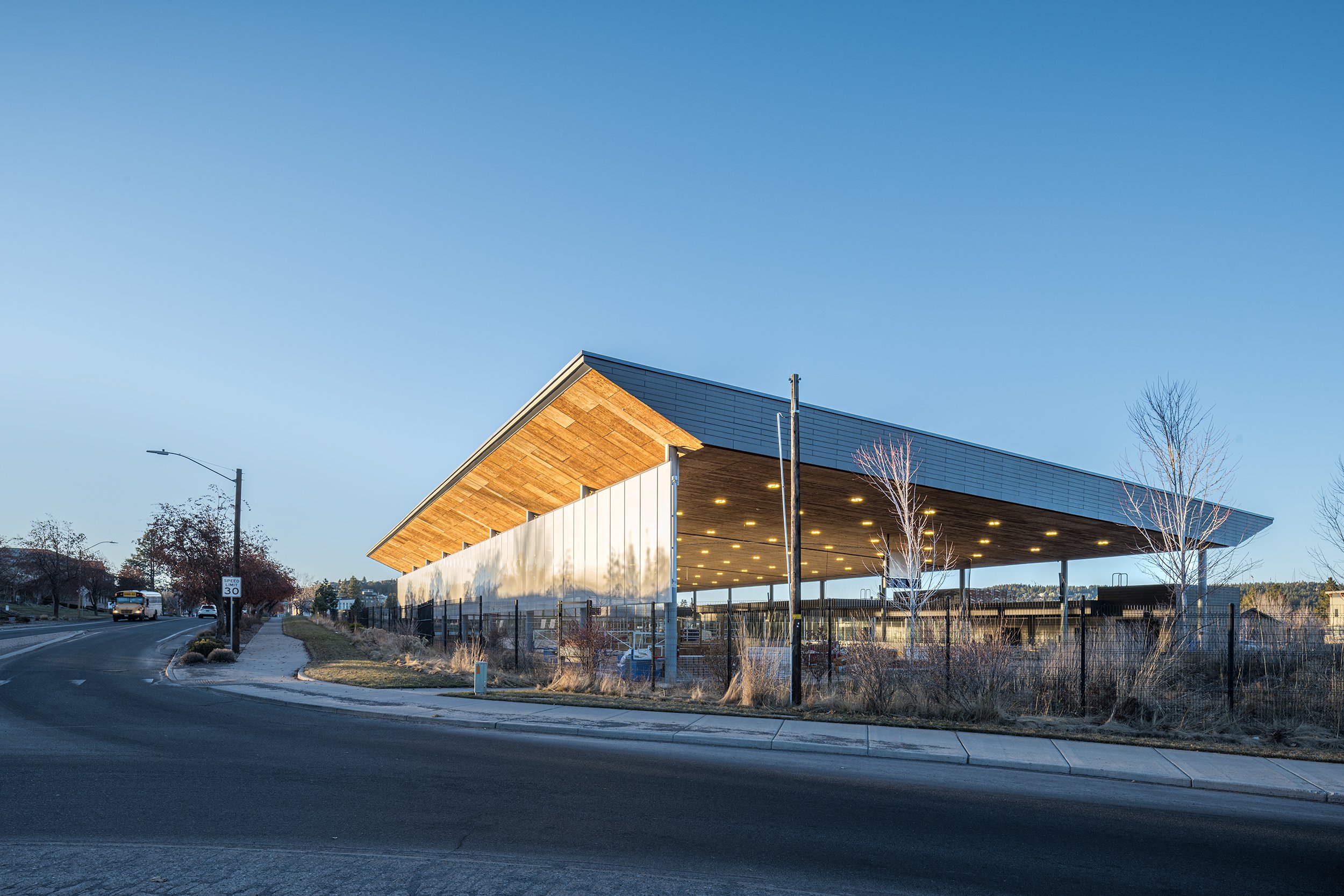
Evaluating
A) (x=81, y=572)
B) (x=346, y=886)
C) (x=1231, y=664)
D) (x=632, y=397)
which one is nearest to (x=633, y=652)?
(x=632, y=397)

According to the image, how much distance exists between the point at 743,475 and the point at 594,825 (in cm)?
2619

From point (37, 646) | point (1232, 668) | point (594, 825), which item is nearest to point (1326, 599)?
point (1232, 668)

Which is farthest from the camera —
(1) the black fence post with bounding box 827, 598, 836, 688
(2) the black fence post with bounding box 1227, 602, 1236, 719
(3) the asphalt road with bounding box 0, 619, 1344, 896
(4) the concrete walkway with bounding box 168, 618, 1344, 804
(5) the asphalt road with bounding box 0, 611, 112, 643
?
(5) the asphalt road with bounding box 0, 611, 112, 643

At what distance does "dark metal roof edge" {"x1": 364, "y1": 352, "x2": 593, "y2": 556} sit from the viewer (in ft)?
88.4

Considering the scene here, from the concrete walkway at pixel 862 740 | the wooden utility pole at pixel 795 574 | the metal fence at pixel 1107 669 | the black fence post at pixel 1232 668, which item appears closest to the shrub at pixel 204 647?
the concrete walkway at pixel 862 740

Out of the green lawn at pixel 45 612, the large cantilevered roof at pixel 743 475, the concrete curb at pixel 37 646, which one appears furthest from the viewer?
the green lawn at pixel 45 612

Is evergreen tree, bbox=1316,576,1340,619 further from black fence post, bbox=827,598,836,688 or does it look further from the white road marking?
the white road marking

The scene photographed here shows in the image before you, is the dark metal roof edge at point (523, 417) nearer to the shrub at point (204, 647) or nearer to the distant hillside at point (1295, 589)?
the shrub at point (204, 647)

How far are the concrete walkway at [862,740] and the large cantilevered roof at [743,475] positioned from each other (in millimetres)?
11672

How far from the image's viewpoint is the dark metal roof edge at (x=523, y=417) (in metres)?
26.9

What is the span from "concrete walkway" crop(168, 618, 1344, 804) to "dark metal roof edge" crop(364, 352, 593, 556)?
11.1 metres

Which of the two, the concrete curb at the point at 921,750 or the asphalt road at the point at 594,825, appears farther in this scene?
the concrete curb at the point at 921,750

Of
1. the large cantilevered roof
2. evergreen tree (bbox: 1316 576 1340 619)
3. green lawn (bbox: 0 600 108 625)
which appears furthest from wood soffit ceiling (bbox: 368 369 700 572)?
green lawn (bbox: 0 600 108 625)

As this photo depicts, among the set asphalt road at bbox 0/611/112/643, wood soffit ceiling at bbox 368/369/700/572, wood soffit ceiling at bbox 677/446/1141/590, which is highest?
wood soffit ceiling at bbox 368/369/700/572
